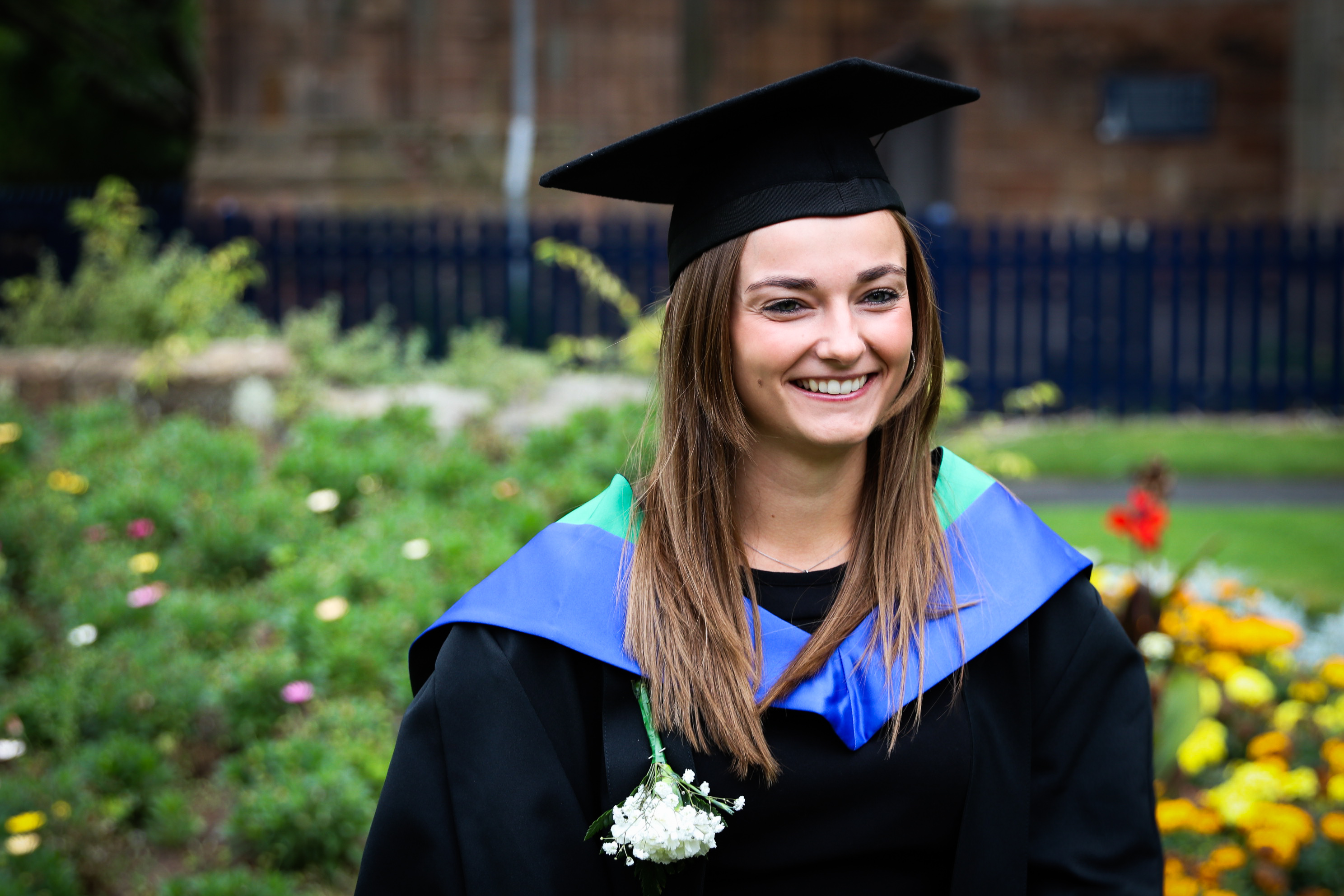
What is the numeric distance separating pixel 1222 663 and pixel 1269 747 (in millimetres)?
299

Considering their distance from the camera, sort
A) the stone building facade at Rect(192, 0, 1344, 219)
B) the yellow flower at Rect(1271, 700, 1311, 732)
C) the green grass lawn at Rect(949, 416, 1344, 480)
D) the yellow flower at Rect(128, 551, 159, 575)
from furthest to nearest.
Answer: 1. the stone building facade at Rect(192, 0, 1344, 219)
2. the green grass lawn at Rect(949, 416, 1344, 480)
3. the yellow flower at Rect(128, 551, 159, 575)
4. the yellow flower at Rect(1271, 700, 1311, 732)

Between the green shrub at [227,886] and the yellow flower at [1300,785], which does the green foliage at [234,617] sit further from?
the yellow flower at [1300,785]

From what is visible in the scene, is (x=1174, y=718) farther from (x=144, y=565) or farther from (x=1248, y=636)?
(x=144, y=565)

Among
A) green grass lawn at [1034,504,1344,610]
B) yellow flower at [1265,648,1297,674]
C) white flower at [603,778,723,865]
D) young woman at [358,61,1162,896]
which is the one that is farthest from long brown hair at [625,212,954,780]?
green grass lawn at [1034,504,1344,610]

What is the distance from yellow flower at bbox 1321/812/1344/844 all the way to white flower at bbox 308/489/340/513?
3848 mm

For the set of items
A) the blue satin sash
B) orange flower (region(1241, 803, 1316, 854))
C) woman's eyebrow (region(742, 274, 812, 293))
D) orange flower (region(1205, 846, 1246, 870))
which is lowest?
orange flower (region(1205, 846, 1246, 870))

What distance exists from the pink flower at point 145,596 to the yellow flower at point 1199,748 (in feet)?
11.4

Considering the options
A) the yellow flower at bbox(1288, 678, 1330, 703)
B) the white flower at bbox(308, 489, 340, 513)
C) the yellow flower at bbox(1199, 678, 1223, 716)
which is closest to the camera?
the yellow flower at bbox(1199, 678, 1223, 716)

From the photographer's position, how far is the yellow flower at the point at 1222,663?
3574 mm

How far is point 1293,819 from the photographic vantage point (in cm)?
283

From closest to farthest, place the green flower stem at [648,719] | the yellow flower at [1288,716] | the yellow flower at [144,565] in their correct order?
the green flower stem at [648,719]
the yellow flower at [1288,716]
the yellow flower at [144,565]

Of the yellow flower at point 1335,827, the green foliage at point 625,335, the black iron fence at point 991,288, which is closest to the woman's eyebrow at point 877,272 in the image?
the yellow flower at point 1335,827

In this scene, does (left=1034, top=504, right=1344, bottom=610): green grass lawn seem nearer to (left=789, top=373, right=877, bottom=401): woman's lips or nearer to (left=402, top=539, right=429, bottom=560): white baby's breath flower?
(left=402, top=539, right=429, bottom=560): white baby's breath flower

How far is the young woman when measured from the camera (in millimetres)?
1712
